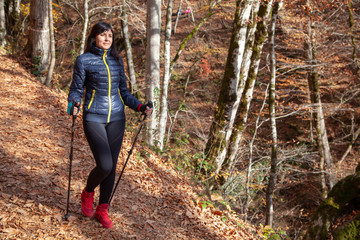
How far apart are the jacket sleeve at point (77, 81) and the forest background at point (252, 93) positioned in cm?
360

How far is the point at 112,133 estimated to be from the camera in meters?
3.40

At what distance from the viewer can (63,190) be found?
4.37 meters

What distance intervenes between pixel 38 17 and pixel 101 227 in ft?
23.1

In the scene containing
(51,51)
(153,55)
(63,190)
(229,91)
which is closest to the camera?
(63,190)

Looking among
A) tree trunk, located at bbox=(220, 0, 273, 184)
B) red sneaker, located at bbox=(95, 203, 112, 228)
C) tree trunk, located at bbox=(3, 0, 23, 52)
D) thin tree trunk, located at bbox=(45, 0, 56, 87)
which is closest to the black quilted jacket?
red sneaker, located at bbox=(95, 203, 112, 228)

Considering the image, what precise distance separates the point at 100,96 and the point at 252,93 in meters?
10.5

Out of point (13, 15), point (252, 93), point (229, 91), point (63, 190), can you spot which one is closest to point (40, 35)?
point (229, 91)

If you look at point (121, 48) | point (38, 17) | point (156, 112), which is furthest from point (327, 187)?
point (121, 48)

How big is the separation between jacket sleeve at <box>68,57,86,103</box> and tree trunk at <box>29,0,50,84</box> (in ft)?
20.8

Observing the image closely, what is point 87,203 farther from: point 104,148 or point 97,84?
point 97,84

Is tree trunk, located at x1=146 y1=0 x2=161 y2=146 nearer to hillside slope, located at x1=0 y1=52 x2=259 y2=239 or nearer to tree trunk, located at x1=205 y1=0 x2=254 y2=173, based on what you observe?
hillside slope, located at x1=0 y1=52 x2=259 y2=239

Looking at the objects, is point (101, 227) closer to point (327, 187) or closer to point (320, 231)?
point (320, 231)

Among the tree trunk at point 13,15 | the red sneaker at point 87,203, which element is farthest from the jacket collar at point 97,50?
the tree trunk at point 13,15

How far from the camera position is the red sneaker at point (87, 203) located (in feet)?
12.0
